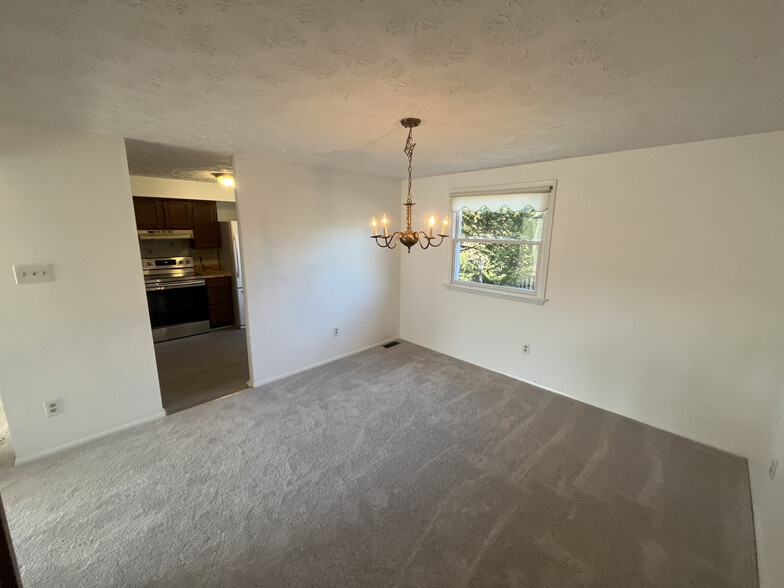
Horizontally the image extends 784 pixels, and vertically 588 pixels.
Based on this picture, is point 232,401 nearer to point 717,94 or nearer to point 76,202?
point 76,202

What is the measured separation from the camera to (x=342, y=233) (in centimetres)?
389

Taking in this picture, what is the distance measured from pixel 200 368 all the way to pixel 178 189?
2.81 meters

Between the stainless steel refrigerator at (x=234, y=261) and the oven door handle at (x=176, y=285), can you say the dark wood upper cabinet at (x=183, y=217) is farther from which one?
the oven door handle at (x=176, y=285)

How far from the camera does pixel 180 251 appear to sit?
525 cm

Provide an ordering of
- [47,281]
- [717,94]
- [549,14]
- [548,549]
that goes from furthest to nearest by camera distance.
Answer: [47,281], [548,549], [717,94], [549,14]

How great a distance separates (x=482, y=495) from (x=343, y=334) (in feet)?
8.38

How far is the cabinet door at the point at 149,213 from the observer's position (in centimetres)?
441

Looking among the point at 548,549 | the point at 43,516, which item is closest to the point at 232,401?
the point at 43,516

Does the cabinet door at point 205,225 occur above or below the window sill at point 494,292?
above

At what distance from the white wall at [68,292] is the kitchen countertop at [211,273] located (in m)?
2.66

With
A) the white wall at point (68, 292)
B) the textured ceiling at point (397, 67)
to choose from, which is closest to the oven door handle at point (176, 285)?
the white wall at point (68, 292)

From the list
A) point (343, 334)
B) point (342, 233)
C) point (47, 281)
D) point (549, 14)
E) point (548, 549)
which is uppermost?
A: point (549, 14)

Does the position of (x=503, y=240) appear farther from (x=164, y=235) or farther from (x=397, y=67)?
(x=164, y=235)

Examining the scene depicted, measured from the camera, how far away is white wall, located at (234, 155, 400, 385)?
3180 mm
